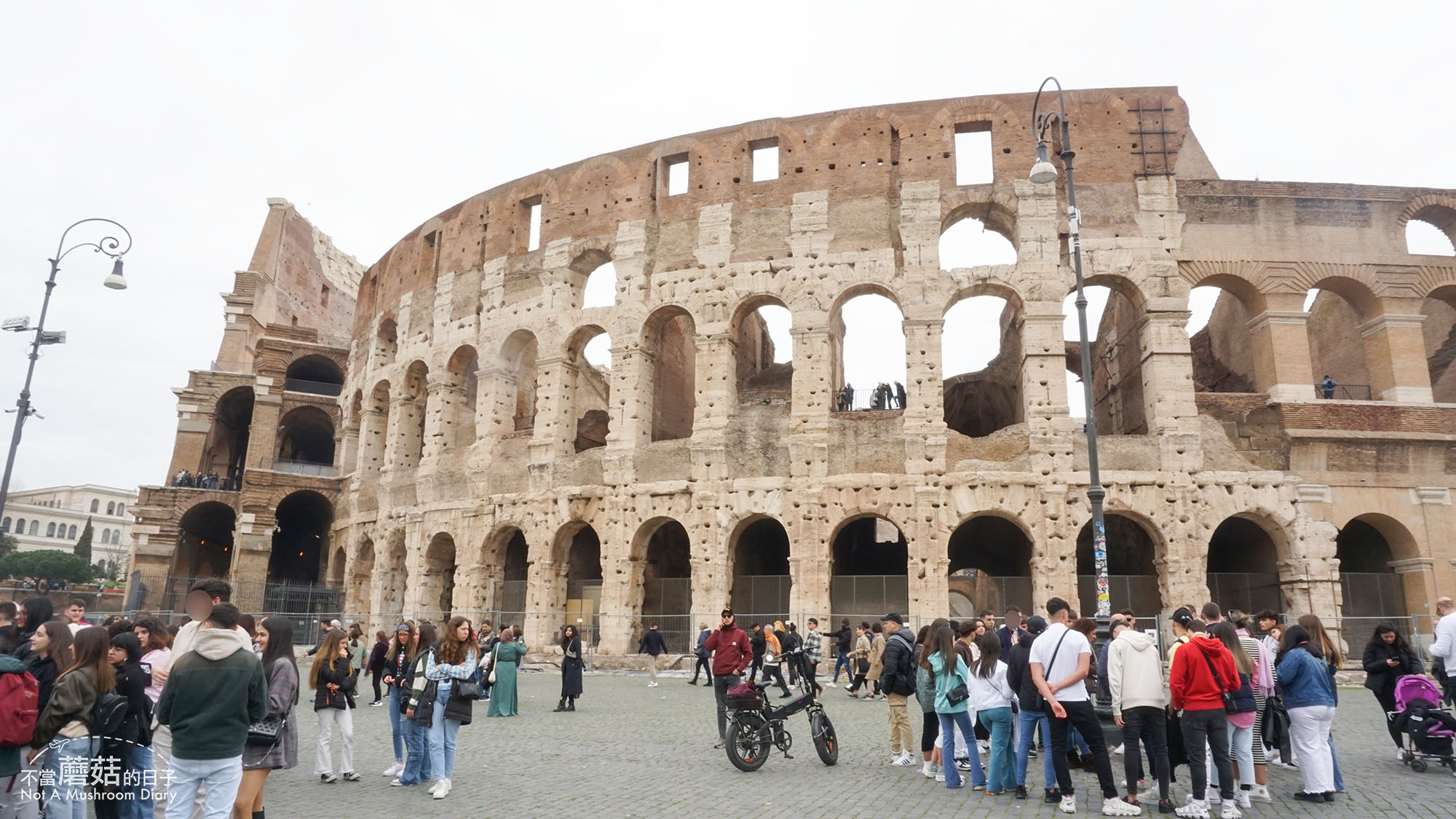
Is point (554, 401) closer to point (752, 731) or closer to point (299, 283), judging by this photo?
point (752, 731)

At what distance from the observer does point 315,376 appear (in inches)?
1427

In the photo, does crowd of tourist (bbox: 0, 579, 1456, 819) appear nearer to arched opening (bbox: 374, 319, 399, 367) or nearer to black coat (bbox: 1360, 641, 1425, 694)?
black coat (bbox: 1360, 641, 1425, 694)

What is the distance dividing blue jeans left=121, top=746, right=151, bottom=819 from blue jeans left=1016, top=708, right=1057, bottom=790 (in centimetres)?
615

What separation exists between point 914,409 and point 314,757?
1394 centimetres

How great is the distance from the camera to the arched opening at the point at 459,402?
25.9 m

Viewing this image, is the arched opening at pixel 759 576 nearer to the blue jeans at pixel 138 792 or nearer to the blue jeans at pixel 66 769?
the blue jeans at pixel 138 792

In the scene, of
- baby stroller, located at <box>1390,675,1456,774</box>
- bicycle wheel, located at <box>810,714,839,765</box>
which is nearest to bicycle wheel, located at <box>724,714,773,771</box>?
bicycle wheel, located at <box>810,714,839,765</box>

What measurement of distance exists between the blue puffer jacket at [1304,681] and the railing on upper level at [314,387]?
3251 cm

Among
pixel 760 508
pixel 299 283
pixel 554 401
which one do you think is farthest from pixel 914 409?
pixel 299 283

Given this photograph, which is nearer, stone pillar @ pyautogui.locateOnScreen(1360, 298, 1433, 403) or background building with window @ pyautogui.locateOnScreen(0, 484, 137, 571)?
stone pillar @ pyautogui.locateOnScreen(1360, 298, 1433, 403)

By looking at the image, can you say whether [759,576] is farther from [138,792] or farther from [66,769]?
[66,769]

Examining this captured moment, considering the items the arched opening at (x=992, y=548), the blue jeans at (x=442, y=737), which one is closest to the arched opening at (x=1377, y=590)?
the arched opening at (x=992, y=548)

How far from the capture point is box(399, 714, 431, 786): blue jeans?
7.73 metres

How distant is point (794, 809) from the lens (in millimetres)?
6832
